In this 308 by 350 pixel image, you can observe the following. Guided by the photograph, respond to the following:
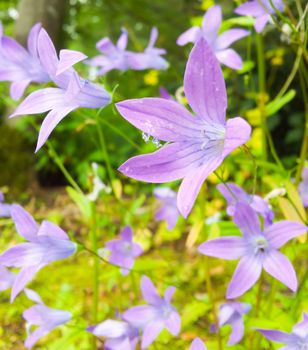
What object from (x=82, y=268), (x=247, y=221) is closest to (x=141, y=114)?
(x=247, y=221)

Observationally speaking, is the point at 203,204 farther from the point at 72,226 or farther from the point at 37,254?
the point at 72,226

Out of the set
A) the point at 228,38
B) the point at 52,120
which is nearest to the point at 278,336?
the point at 52,120

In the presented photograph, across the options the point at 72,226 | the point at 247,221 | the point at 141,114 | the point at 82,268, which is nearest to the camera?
the point at 141,114

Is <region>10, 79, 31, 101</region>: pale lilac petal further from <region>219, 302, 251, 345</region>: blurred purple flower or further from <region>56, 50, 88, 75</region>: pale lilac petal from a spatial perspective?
<region>219, 302, 251, 345</region>: blurred purple flower

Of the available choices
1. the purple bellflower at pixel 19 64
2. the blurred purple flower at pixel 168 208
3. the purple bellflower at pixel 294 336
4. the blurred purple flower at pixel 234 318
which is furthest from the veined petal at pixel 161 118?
the blurred purple flower at pixel 168 208

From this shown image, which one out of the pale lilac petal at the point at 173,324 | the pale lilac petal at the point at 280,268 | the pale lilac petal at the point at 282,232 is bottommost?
the pale lilac petal at the point at 173,324

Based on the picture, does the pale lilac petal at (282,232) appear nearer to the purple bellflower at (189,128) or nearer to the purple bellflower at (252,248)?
the purple bellflower at (252,248)
